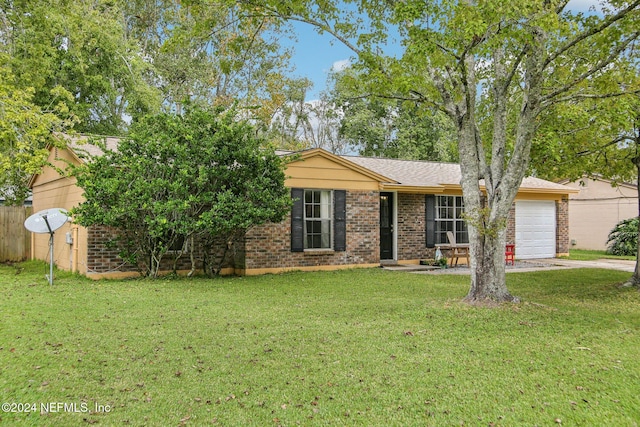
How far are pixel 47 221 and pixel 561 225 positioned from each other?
16.5m

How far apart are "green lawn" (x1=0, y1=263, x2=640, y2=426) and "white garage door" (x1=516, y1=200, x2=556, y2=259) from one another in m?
8.36

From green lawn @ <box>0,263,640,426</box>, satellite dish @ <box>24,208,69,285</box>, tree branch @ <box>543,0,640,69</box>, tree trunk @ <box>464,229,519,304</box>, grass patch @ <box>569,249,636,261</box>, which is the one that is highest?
tree branch @ <box>543,0,640,69</box>

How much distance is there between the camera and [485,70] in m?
9.53

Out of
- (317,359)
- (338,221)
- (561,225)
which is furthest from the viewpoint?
(561,225)

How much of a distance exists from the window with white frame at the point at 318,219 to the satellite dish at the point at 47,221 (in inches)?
222

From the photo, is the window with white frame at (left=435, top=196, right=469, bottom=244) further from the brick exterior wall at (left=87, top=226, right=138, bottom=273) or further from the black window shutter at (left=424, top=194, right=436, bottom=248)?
the brick exterior wall at (left=87, top=226, right=138, bottom=273)

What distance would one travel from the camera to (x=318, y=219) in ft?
42.1

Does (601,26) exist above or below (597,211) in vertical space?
above

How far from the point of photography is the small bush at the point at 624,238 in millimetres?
19172

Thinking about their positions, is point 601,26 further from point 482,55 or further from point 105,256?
point 105,256

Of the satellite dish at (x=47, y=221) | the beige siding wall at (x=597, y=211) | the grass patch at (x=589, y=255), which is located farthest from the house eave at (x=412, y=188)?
the beige siding wall at (x=597, y=211)

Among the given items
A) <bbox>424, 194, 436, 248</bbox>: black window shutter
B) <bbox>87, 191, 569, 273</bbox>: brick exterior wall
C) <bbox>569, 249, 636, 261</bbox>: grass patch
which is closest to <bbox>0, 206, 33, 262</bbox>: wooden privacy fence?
<bbox>87, 191, 569, 273</bbox>: brick exterior wall

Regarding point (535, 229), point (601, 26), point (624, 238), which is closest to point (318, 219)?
point (601, 26)

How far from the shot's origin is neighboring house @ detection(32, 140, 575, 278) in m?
11.9
